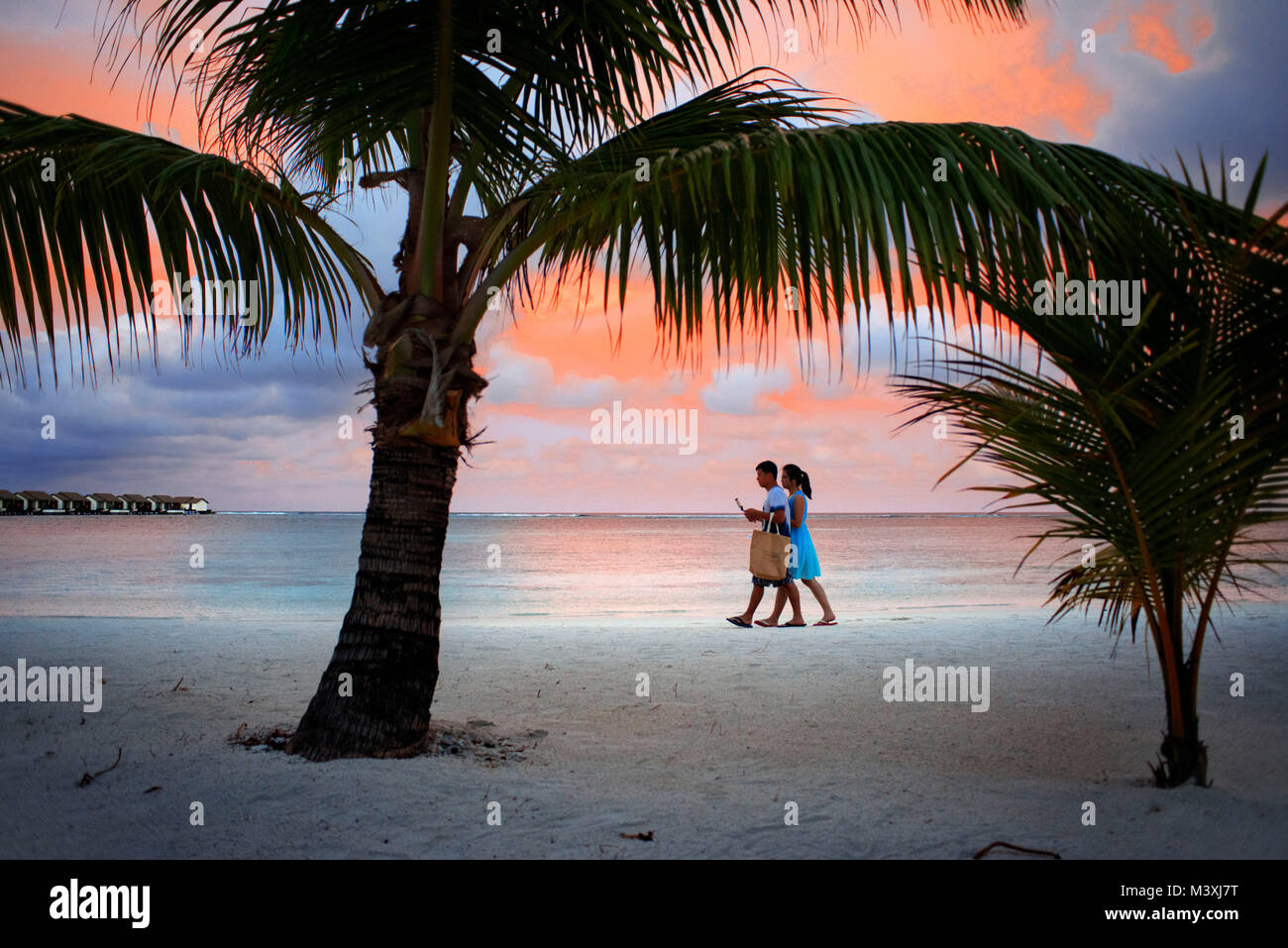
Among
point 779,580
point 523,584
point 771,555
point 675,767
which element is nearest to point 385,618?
point 675,767

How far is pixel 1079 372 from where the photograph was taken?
3.12 metres

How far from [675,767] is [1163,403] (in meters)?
2.65

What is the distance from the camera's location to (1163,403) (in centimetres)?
327

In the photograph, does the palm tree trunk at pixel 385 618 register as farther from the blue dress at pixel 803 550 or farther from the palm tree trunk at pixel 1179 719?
the blue dress at pixel 803 550

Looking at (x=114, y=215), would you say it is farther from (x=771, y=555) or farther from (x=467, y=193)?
(x=771, y=555)

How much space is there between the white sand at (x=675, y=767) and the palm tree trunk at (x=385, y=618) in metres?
0.17

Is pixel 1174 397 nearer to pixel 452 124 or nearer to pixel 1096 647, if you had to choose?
pixel 452 124

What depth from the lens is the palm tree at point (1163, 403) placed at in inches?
119

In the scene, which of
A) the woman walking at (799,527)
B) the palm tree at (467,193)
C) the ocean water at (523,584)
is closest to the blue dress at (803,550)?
the woman walking at (799,527)

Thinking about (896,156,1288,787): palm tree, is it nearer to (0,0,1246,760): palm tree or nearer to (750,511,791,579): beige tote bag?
(0,0,1246,760): palm tree

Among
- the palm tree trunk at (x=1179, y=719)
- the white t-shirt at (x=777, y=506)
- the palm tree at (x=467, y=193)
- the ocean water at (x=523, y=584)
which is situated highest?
the palm tree at (x=467, y=193)

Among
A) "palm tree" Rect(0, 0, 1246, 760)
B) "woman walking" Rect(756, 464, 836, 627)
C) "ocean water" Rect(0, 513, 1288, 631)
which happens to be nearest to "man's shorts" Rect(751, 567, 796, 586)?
"woman walking" Rect(756, 464, 836, 627)

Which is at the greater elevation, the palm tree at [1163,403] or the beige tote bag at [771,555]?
the palm tree at [1163,403]

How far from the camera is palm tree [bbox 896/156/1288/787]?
303 cm
